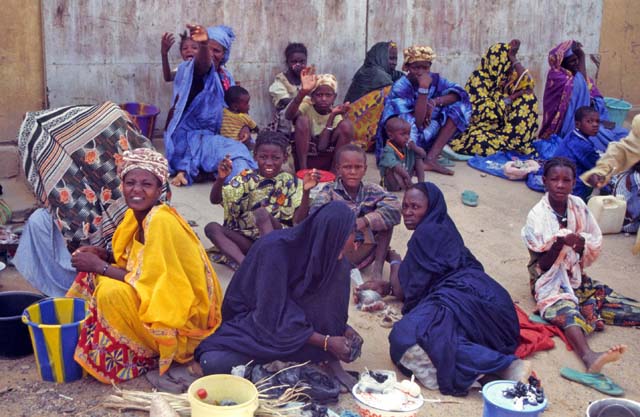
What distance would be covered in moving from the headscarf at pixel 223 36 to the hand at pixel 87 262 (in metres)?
3.62

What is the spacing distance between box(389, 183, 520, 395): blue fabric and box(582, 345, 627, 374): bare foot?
431 mm

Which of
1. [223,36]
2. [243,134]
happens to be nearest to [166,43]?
[223,36]

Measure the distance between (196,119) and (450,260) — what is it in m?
3.22

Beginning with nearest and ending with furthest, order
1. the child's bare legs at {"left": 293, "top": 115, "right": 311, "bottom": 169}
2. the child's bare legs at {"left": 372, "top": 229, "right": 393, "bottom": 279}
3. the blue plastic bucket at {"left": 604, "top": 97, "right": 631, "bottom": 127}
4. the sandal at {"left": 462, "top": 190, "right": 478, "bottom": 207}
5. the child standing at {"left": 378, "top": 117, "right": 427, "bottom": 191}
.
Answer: the child's bare legs at {"left": 372, "top": 229, "right": 393, "bottom": 279}, the child's bare legs at {"left": 293, "top": 115, "right": 311, "bottom": 169}, the child standing at {"left": 378, "top": 117, "right": 427, "bottom": 191}, the sandal at {"left": 462, "top": 190, "right": 478, "bottom": 207}, the blue plastic bucket at {"left": 604, "top": 97, "right": 631, "bottom": 127}

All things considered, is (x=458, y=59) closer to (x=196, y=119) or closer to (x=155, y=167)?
(x=196, y=119)

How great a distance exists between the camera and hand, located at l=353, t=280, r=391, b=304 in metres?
5.81

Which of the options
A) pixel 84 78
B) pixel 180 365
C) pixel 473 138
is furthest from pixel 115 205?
pixel 473 138

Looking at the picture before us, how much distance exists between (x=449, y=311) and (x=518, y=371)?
1.68 ft

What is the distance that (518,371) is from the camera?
4.70m

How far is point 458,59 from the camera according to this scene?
10.1m

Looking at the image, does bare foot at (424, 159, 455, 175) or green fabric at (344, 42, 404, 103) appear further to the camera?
green fabric at (344, 42, 404, 103)

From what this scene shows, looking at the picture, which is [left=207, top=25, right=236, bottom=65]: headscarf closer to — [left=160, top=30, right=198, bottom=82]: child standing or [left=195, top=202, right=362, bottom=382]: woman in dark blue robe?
[left=160, top=30, right=198, bottom=82]: child standing

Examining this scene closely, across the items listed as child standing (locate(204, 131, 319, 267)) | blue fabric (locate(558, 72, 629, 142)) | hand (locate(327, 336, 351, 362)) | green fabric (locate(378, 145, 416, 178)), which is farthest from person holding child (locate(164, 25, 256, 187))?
blue fabric (locate(558, 72, 629, 142))

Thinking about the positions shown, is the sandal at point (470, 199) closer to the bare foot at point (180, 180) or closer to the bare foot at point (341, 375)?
the bare foot at point (180, 180)
